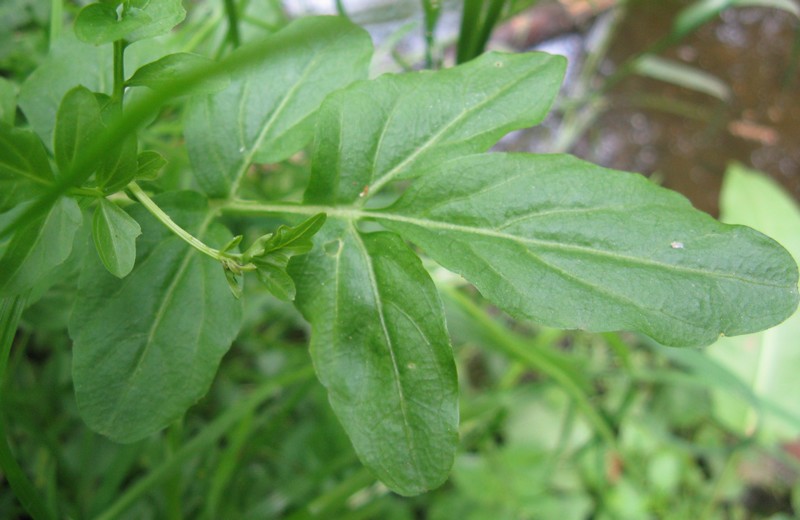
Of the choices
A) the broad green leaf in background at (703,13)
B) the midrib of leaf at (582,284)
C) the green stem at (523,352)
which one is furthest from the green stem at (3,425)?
the broad green leaf in background at (703,13)

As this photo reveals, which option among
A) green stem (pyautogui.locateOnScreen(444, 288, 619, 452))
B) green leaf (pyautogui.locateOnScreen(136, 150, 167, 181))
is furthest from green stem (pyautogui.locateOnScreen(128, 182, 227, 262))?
green stem (pyautogui.locateOnScreen(444, 288, 619, 452))

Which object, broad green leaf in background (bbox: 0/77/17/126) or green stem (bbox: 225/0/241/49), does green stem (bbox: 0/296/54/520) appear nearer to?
broad green leaf in background (bbox: 0/77/17/126)

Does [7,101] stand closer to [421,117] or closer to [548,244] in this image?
[421,117]

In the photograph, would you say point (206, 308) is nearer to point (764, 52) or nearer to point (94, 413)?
point (94, 413)

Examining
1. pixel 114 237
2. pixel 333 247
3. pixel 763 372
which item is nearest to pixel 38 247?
pixel 114 237

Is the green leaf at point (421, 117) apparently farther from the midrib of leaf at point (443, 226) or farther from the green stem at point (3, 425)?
the green stem at point (3, 425)
